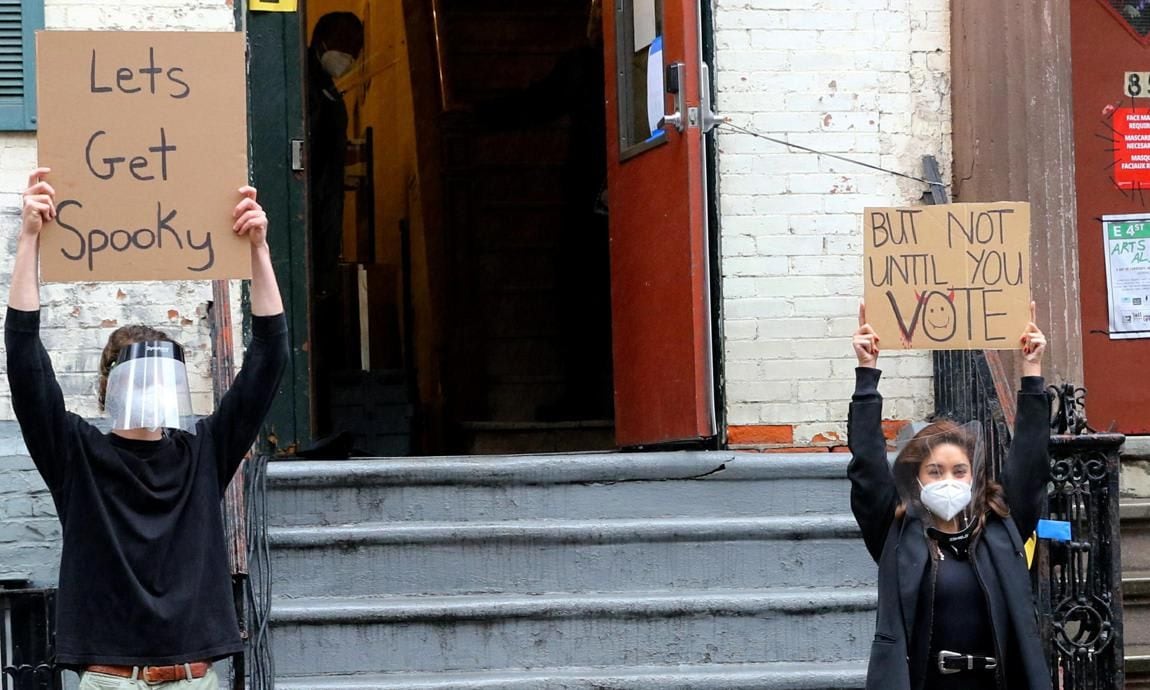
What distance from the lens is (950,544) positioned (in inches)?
154

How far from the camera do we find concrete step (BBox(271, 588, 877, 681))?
17.6 feet

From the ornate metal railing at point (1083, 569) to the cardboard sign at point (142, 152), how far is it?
293cm

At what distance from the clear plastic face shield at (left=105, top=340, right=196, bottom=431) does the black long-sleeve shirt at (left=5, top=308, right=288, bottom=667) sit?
2.7 inches

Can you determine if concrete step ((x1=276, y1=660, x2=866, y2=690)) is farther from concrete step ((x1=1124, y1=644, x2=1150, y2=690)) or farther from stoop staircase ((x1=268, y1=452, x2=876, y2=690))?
concrete step ((x1=1124, y1=644, x2=1150, y2=690))

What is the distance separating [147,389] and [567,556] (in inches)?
95.3

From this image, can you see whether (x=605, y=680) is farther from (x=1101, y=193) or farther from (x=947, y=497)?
(x=1101, y=193)

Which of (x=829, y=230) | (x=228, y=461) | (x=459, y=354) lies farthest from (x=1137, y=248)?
(x=228, y=461)

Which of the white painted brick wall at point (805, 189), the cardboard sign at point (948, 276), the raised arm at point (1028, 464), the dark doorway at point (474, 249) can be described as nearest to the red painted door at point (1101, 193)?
the white painted brick wall at point (805, 189)

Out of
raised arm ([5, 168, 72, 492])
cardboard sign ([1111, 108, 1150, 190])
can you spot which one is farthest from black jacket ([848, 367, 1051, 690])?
cardboard sign ([1111, 108, 1150, 190])

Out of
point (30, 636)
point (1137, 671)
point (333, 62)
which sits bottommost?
point (1137, 671)

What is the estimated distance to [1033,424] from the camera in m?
4.05

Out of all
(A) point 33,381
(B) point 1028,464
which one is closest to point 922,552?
(B) point 1028,464

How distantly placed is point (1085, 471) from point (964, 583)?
1747mm

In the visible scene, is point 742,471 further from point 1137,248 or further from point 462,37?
point 462,37
